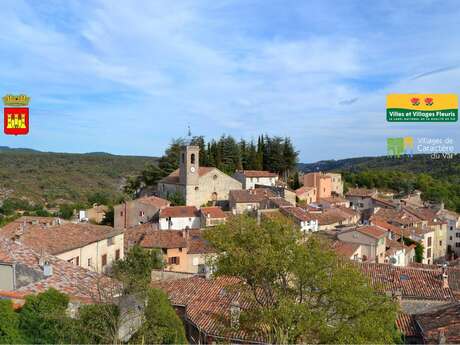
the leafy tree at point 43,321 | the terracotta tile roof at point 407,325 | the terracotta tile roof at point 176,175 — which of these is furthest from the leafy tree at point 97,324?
the terracotta tile roof at point 176,175

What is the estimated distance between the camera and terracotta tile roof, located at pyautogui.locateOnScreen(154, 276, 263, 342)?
14281mm

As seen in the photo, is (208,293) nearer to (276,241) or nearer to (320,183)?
(276,241)

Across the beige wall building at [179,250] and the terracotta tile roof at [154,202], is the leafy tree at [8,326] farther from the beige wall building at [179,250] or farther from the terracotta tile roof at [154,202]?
the terracotta tile roof at [154,202]

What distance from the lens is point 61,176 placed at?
88.1 meters

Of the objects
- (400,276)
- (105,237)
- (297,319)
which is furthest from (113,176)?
(297,319)

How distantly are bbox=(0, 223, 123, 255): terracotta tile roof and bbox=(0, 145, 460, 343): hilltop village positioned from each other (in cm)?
6

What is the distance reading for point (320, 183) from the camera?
208 feet

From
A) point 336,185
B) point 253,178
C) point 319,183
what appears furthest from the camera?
point 336,185

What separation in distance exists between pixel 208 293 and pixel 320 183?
47.2 meters

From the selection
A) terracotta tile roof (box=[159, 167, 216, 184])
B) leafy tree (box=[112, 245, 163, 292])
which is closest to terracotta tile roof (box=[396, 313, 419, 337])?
leafy tree (box=[112, 245, 163, 292])

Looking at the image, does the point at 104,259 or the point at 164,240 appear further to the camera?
the point at 164,240

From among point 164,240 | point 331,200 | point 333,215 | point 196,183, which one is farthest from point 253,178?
point 164,240

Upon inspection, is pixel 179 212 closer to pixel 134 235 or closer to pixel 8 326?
pixel 134 235

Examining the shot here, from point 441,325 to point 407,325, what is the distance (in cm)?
232
